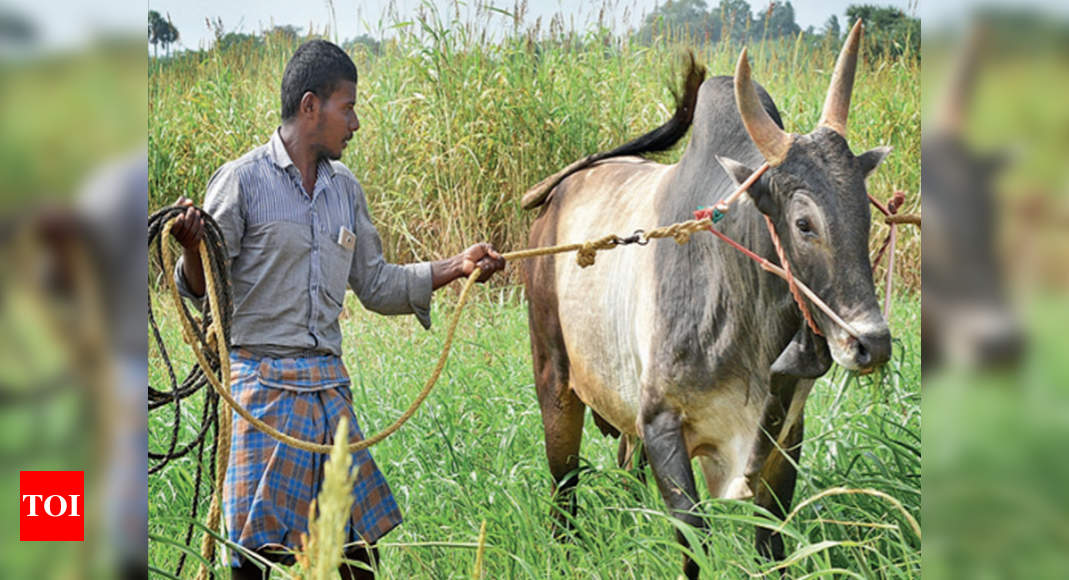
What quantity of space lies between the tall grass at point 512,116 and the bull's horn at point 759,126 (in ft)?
12.2

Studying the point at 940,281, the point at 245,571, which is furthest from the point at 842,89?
the point at 940,281

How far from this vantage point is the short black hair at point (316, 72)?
2396 millimetres

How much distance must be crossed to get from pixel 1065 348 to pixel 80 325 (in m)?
0.55

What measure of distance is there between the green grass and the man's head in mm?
946

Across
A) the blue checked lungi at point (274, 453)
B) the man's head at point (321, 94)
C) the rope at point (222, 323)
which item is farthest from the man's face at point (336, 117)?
the blue checked lungi at point (274, 453)

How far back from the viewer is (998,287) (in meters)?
0.46

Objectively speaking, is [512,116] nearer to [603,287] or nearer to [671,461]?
[603,287]

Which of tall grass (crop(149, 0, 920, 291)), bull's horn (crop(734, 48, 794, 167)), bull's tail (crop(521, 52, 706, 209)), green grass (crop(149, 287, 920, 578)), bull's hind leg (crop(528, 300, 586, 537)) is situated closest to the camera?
bull's horn (crop(734, 48, 794, 167))

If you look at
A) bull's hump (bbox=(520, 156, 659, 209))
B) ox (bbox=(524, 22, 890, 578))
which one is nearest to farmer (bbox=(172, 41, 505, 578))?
ox (bbox=(524, 22, 890, 578))

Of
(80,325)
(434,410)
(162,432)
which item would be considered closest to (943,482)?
(80,325)

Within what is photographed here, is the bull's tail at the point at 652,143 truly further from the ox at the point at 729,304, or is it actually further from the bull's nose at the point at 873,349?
the bull's nose at the point at 873,349

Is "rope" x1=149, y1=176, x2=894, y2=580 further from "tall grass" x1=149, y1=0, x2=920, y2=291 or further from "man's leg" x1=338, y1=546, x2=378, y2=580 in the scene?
"tall grass" x1=149, y1=0, x2=920, y2=291

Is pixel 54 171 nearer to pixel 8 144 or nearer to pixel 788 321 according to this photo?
pixel 8 144

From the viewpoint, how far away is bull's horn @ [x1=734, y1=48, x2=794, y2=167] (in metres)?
2.29
